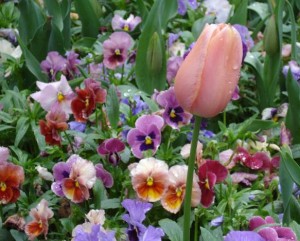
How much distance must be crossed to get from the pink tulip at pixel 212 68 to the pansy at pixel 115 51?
1.07 m

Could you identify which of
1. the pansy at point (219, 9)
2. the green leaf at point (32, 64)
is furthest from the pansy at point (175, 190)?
the pansy at point (219, 9)

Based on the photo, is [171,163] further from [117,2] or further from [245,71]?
[117,2]

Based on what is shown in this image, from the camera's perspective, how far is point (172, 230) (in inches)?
61.1

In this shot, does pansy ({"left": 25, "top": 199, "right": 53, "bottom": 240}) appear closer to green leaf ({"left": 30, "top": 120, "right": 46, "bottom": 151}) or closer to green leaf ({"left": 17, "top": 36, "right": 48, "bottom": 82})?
green leaf ({"left": 30, "top": 120, "right": 46, "bottom": 151})

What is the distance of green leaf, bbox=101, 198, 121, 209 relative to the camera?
68.1 inches

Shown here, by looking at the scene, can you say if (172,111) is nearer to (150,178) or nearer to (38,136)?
(150,178)

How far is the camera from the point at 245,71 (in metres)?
2.56

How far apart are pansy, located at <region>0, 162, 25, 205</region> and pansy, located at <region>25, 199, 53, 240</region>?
6 centimetres

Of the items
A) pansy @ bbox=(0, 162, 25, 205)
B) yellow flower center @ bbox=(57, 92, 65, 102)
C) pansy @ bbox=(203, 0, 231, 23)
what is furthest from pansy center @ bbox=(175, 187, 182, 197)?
pansy @ bbox=(203, 0, 231, 23)

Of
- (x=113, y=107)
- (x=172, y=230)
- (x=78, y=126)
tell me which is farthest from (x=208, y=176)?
(x=78, y=126)

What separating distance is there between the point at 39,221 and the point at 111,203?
16 cm

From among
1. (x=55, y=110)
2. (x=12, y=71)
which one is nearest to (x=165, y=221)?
(x=55, y=110)

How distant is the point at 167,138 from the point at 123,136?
0.11 meters

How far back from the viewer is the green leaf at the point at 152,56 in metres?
2.19
